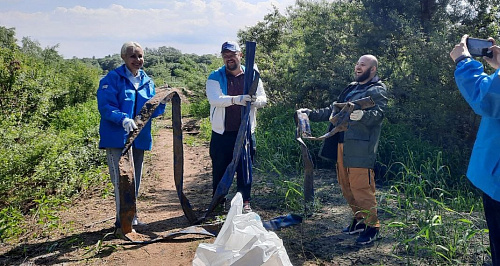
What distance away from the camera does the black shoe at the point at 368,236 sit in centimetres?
333

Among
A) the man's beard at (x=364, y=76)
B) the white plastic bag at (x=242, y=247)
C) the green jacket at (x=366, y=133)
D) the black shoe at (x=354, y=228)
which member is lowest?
the black shoe at (x=354, y=228)

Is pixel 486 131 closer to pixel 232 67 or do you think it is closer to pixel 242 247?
pixel 242 247

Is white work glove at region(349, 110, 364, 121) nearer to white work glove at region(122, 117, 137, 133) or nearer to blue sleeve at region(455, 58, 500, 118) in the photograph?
blue sleeve at region(455, 58, 500, 118)

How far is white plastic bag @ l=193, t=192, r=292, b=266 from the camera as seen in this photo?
83.6 inches

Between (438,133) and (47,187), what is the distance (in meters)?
5.56

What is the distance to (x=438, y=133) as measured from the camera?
249 inches

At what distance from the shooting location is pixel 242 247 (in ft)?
7.48

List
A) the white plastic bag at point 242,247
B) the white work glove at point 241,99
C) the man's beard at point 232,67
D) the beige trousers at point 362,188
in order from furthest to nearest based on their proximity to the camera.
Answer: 1. the man's beard at point 232,67
2. the white work glove at point 241,99
3. the beige trousers at point 362,188
4. the white plastic bag at point 242,247

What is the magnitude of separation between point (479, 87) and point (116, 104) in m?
2.75

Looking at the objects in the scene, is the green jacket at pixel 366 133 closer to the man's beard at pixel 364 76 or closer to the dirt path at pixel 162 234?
Result: the man's beard at pixel 364 76

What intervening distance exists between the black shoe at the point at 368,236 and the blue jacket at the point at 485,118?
1.33 meters

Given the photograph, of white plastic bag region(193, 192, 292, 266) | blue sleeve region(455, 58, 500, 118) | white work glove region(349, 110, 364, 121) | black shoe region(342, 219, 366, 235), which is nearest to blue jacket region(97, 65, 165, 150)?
white plastic bag region(193, 192, 292, 266)

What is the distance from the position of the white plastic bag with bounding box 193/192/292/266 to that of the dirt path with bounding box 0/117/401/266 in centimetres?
97

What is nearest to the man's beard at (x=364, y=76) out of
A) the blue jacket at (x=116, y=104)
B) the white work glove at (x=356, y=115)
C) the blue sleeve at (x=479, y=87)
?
the white work glove at (x=356, y=115)
